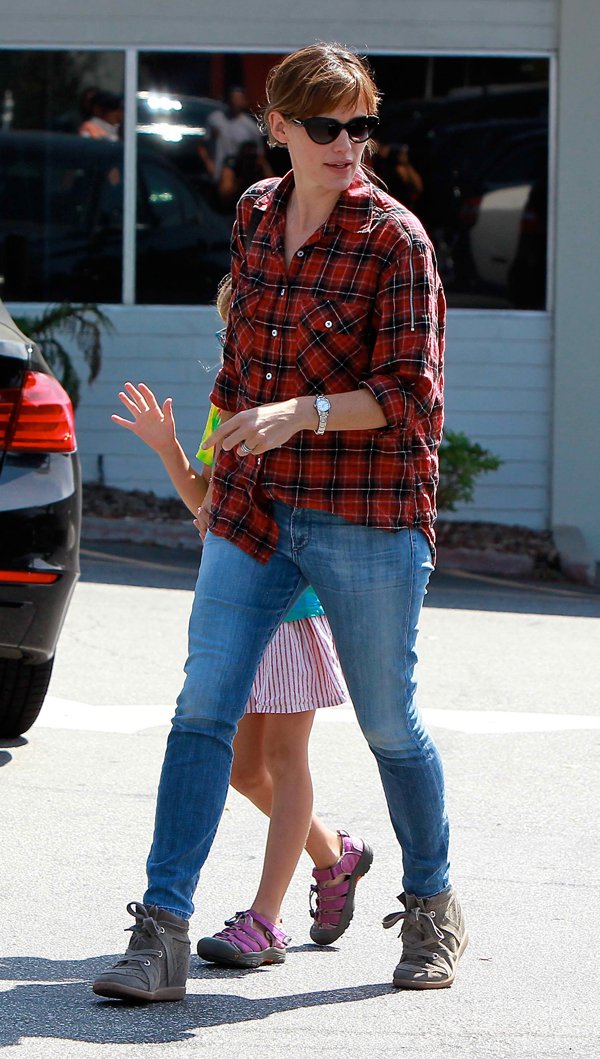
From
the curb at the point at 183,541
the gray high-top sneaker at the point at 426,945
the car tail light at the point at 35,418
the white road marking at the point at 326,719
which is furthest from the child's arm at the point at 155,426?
the curb at the point at 183,541

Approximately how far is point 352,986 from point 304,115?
186cm

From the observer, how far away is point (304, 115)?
3.44 meters

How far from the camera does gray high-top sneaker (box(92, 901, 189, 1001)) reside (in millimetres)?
3389

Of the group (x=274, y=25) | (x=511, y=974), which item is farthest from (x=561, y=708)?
(x=274, y=25)

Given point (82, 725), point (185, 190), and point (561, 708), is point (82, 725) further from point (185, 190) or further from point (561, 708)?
point (185, 190)

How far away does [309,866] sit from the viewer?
4621 mm

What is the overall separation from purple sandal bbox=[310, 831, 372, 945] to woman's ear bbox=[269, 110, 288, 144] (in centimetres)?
164

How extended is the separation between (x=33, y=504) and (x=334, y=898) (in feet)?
5.64

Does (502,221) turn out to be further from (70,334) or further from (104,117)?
(70,334)

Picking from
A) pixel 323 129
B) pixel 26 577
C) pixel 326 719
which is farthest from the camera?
pixel 326 719

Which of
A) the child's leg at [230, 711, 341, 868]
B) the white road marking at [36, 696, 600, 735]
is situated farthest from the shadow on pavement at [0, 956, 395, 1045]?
the white road marking at [36, 696, 600, 735]

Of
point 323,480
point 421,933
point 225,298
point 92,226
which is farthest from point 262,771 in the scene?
point 92,226

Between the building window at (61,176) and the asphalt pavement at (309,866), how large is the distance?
167 inches

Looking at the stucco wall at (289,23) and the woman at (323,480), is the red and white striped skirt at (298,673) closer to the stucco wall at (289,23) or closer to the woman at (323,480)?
the woman at (323,480)
